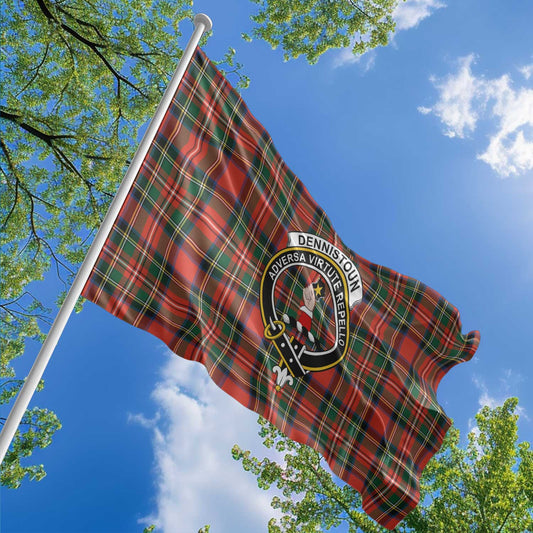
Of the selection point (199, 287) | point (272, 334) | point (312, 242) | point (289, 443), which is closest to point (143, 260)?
point (199, 287)

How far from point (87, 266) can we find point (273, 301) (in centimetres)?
230

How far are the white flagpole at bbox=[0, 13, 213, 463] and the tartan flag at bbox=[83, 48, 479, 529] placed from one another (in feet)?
0.84

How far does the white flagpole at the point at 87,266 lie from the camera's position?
3.34m

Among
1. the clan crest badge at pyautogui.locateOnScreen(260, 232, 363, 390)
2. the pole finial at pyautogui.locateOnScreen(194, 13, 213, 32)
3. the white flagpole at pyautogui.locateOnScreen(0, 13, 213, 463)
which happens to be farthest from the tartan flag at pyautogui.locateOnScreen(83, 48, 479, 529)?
the pole finial at pyautogui.locateOnScreen(194, 13, 213, 32)

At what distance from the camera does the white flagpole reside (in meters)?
3.34

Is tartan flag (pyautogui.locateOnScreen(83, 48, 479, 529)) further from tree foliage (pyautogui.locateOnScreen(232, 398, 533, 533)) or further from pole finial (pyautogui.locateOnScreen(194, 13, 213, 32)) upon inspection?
tree foliage (pyautogui.locateOnScreen(232, 398, 533, 533))

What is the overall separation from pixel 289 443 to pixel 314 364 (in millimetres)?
12812

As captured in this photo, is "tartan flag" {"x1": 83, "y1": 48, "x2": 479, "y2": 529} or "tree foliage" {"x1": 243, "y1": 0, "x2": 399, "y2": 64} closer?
"tartan flag" {"x1": 83, "y1": 48, "x2": 479, "y2": 529}

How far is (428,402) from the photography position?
6.83 meters

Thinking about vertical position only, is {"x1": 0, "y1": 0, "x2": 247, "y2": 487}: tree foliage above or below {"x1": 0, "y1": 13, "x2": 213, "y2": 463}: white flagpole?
above

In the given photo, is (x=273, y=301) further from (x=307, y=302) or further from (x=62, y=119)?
(x=62, y=119)

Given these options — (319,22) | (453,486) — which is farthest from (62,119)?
(453,486)

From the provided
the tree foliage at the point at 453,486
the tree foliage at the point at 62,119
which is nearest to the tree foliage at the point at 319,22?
the tree foliage at the point at 62,119

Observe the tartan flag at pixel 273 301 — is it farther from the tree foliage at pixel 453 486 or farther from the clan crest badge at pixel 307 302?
the tree foliage at pixel 453 486
